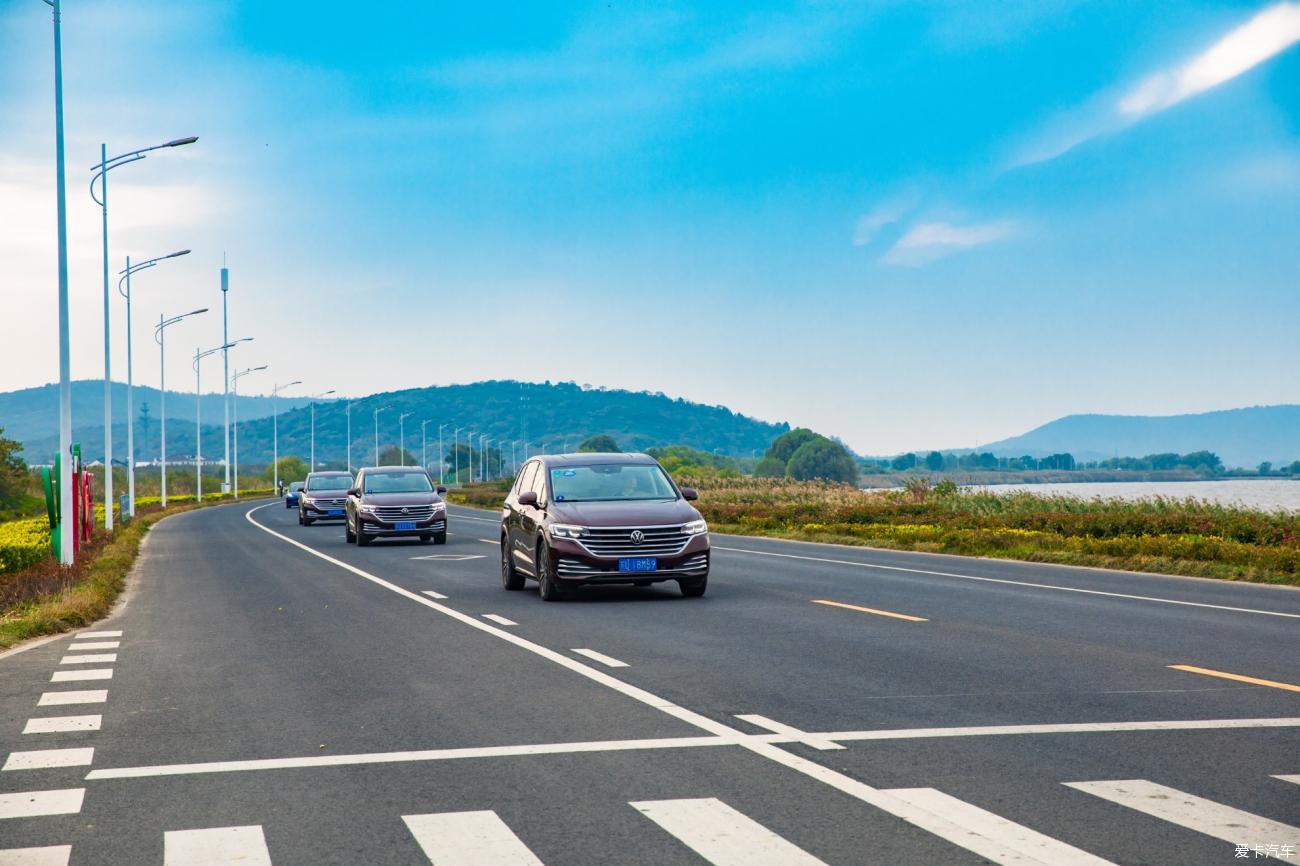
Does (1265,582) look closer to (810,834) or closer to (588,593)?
(588,593)

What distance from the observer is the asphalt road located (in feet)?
20.2

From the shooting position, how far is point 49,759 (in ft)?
26.8

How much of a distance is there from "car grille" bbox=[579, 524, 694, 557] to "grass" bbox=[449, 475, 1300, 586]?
9507 mm

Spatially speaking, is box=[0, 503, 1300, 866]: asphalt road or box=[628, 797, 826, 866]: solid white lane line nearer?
box=[628, 797, 826, 866]: solid white lane line

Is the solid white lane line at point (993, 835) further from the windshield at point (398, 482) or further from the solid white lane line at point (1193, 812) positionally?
the windshield at point (398, 482)

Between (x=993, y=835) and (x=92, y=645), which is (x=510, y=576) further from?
(x=993, y=835)

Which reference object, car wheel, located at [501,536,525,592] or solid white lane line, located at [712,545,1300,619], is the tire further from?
solid white lane line, located at [712,545,1300,619]

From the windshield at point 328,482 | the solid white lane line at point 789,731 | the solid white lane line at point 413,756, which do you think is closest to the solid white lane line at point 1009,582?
the solid white lane line at point 789,731

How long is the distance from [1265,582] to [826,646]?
1113cm

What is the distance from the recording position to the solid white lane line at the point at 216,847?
19.4ft

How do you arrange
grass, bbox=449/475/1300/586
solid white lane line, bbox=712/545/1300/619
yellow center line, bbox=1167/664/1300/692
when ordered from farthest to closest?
grass, bbox=449/475/1300/586 → solid white lane line, bbox=712/545/1300/619 → yellow center line, bbox=1167/664/1300/692

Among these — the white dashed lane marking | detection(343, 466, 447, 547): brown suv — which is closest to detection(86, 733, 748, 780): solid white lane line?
the white dashed lane marking

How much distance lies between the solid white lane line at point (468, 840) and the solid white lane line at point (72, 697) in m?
4.77

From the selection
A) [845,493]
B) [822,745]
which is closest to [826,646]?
[822,745]
